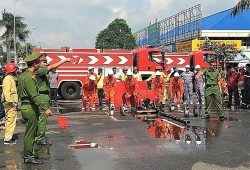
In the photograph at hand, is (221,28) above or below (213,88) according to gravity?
above

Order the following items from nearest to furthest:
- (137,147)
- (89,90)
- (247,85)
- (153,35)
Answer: (137,147)
(89,90)
(247,85)
(153,35)

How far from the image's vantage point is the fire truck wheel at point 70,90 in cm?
2095


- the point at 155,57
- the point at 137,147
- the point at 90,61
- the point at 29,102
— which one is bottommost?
the point at 137,147

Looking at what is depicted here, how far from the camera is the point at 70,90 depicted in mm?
21109

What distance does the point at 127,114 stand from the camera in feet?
45.8

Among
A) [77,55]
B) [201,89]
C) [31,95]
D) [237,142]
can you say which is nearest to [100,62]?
[77,55]

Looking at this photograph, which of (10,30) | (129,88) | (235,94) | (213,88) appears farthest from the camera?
(10,30)

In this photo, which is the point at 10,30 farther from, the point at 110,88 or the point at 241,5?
the point at 110,88

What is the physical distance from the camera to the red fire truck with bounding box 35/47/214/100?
20766mm

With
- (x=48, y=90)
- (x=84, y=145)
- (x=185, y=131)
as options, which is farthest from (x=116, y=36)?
(x=84, y=145)

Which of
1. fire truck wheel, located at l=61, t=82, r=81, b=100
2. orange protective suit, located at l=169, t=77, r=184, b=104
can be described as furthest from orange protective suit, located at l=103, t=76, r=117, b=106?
fire truck wheel, located at l=61, t=82, r=81, b=100

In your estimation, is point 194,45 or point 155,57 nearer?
point 155,57

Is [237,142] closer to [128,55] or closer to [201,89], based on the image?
[201,89]

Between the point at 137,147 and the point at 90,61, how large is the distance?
13340 mm
